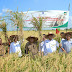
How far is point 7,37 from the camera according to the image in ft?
9.36

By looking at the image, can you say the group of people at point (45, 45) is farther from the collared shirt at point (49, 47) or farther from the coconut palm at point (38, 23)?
the coconut palm at point (38, 23)

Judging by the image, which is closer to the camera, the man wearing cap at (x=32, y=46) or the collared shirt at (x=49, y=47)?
the man wearing cap at (x=32, y=46)

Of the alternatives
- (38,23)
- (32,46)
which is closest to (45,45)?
(32,46)

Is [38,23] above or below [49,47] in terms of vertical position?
above

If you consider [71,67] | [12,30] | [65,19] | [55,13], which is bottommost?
[71,67]

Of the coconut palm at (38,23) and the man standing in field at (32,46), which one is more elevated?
the coconut palm at (38,23)

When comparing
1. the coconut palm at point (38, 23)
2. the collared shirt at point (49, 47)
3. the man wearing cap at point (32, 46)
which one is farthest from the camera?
the collared shirt at point (49, 47)

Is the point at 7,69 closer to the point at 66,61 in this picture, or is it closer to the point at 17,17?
the point at 66,61

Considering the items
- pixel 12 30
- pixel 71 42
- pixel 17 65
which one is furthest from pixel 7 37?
pixel 71 42

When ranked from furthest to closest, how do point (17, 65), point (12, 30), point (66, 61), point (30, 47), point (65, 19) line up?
point (65, 19) → point (30, 47) → point (12, 30) → point (66, 61) → point (17, 65)

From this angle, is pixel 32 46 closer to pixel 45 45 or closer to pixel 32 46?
pixel 32 46

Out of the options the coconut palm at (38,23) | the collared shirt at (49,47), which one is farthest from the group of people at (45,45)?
the coconut palm at (38,23)

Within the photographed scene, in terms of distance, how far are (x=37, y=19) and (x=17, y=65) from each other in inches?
38.7

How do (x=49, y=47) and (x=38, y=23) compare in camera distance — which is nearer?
(x=38, y=23)
